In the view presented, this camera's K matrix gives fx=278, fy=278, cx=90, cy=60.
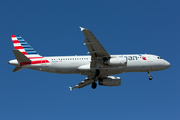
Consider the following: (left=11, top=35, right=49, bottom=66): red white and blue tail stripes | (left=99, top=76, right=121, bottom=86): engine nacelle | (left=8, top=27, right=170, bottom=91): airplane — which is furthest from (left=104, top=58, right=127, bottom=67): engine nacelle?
(left=11, top=35, right=49, bottom=66): red white and blue tail stripes

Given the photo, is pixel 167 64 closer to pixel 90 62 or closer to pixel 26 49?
pixel 90 62

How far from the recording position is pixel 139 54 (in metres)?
51.1

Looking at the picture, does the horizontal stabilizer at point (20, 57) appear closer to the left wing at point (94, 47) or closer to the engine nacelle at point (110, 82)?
the left wing at point (94, 47)

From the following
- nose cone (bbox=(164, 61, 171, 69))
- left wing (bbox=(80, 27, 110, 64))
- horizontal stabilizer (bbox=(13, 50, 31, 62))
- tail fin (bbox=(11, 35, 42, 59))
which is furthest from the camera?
nose cone (bbox=(164, 61, 171, 69))

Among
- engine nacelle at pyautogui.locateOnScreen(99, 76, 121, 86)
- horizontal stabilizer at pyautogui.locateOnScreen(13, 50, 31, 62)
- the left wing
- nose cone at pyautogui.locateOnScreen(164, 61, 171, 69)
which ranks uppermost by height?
the left wing

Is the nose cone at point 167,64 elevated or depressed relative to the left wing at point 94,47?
depressed

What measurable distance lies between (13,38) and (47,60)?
27.7ft

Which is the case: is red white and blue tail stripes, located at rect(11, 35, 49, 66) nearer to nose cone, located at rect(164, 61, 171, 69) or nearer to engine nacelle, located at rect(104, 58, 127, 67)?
engine nacelle, located at rect(104, 58, 127, 67)

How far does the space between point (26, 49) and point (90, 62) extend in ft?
40.5

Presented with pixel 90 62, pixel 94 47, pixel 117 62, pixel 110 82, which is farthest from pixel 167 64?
pixel 94 47

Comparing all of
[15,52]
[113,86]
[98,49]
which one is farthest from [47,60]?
[113,86]

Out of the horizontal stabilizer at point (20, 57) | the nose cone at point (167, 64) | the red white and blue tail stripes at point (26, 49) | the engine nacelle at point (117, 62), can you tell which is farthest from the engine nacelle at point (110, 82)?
the horizontal stabilizer at point (20, 57)

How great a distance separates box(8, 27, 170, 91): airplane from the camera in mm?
46500

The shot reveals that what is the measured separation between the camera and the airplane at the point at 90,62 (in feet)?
153
